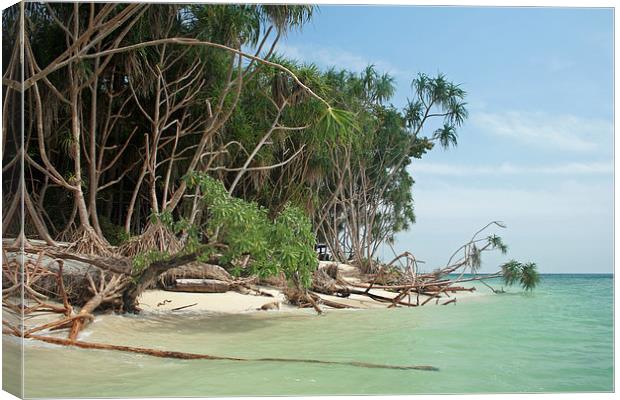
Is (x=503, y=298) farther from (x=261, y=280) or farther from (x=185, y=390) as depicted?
(x=185, y=390)

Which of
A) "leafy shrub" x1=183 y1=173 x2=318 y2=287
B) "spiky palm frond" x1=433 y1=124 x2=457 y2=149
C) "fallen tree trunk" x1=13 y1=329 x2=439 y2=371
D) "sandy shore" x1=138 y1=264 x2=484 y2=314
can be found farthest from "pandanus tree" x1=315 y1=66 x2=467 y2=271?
"fallen tree trunk" x1=13 y1=329 x2=439 y2=371

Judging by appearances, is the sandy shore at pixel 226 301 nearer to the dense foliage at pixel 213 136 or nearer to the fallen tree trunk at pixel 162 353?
the dense foliage at pixel 213 136

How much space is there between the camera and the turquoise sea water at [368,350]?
4.37 m

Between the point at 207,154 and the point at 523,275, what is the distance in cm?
308

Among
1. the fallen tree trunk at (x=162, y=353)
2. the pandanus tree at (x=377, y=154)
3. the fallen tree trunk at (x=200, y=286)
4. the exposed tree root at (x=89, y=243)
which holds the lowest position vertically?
the fallen tree trunk at (x=162, y=353)

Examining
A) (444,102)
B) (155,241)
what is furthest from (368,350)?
(155,241)

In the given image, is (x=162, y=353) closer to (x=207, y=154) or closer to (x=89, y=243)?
(x=89, y=243)

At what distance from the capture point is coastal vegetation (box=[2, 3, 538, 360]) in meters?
5.38

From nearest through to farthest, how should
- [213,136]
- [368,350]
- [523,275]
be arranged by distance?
[368,350]
[523,275]
[213,136]

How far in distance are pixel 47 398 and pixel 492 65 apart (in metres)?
4.05

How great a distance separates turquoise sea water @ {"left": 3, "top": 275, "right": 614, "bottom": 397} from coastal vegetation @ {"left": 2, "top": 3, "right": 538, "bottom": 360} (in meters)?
0.31

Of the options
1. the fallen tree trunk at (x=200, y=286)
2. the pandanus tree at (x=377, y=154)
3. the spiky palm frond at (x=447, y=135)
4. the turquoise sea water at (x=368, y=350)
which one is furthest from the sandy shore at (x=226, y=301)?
the spiky palm frond at (x=447, y=135)

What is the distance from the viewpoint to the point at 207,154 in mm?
6473

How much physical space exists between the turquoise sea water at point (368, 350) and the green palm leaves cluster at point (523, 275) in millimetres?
81
